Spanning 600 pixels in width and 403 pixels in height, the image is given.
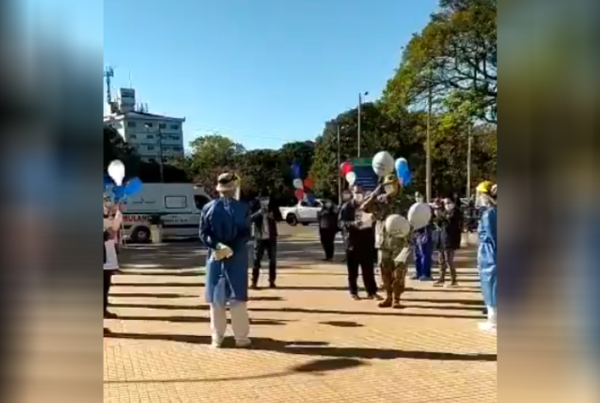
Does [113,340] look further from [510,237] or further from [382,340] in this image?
[510,237]

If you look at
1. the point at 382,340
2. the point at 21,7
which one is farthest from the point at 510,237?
the point at 382,340

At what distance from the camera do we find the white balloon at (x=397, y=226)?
6.98m

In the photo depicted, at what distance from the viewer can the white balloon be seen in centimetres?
698

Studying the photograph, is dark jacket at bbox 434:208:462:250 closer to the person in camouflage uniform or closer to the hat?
the person in camouflage uniform

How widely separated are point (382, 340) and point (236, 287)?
129cm

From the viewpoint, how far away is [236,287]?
5246mm

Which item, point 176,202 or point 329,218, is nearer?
point 329,218

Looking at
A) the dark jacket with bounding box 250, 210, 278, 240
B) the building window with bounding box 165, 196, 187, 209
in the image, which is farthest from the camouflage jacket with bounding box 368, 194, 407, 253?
the building window with bounding box 165, 196, 187, 209

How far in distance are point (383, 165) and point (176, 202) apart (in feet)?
38.8

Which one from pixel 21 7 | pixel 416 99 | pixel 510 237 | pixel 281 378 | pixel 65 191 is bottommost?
pixel 281 378

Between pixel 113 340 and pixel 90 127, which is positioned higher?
pixel 90 127

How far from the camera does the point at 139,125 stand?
8.99 feet

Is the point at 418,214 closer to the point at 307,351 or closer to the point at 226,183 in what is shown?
the point at 307,351

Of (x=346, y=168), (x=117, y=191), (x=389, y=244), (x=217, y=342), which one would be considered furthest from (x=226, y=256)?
(x=346, y=168)
